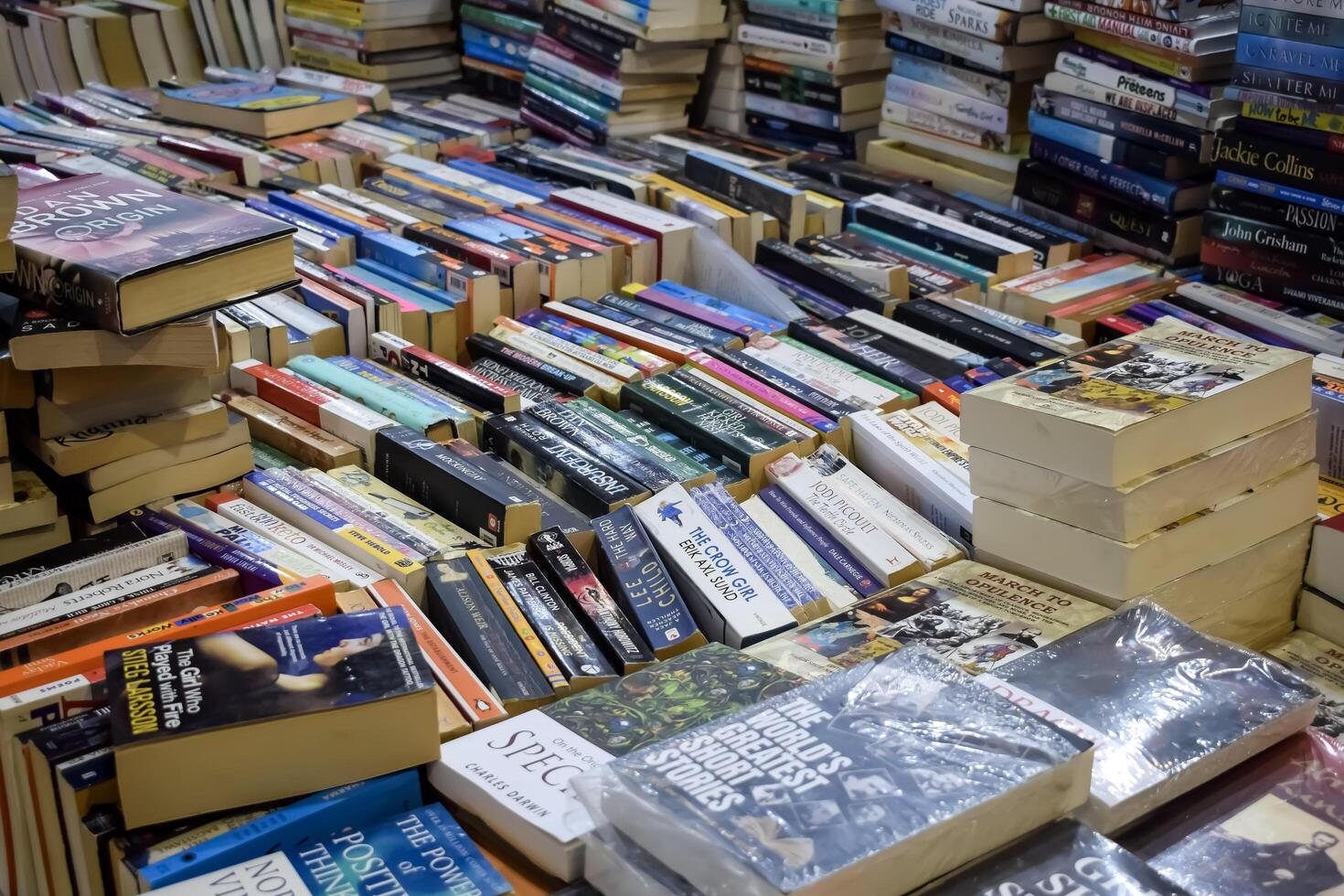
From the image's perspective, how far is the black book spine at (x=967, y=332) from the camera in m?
2.65

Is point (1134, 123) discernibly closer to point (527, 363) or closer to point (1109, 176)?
point (1109, 176)

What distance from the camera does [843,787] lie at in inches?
53.9

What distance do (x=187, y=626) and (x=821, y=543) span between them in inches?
36.2

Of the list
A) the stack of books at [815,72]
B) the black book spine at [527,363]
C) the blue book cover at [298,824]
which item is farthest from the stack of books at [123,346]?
the stack of books at [815,72]

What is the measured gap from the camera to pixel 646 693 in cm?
172

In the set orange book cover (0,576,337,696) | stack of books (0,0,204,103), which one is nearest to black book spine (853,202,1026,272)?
orange book cover (0,576,337,696)

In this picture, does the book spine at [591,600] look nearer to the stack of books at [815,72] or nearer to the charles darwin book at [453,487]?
the charles darwin book at [453,487]

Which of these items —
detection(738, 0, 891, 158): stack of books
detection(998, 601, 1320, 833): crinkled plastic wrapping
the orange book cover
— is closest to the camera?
detection(998, 601, 1320, 833): crinkled plastic wrapping

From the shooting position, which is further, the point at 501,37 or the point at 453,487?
the point at 501,37

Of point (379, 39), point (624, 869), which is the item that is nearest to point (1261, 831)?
point (624, 869)

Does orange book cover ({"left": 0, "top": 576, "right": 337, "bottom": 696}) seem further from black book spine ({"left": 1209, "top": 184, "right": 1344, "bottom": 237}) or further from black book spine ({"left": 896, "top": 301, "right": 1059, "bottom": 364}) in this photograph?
black book spine ({"left": 1209, "top": 184, "right": 1344, "bottom": 237})

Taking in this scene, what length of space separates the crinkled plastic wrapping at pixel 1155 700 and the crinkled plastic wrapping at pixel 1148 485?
0.14m

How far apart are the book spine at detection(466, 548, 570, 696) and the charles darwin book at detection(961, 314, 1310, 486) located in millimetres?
663

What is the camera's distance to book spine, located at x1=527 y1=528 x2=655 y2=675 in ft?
6.17
